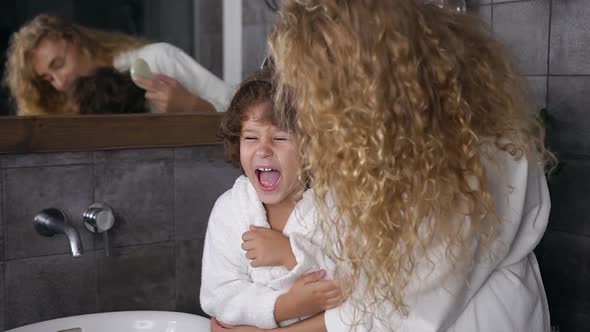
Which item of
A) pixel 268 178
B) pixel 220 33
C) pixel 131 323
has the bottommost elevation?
pixel 131 323

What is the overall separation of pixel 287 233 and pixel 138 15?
812 mm

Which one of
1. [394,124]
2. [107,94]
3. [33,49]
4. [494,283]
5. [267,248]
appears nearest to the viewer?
[394,124]

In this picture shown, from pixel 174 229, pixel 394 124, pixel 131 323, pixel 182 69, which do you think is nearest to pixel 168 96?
pixel 182 69

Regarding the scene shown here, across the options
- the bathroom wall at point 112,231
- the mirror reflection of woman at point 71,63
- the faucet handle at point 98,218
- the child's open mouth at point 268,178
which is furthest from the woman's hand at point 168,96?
the child's open mouth at point 268,178

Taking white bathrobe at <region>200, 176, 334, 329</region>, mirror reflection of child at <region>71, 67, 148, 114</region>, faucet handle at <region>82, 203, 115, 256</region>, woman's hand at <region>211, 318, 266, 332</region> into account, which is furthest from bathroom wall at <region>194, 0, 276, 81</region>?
woman's hand at <region>211, 318, 266, 332</region>

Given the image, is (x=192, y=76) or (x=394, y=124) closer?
(x=394, y=124)

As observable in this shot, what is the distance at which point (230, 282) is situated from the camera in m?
1.51

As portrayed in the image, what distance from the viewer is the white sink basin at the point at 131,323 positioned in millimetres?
1784

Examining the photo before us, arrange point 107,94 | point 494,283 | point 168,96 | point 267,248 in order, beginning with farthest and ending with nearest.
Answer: point 168,96 → point 107,94 → point 267,248 → point 494,283

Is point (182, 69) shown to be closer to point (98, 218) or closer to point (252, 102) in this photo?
point (98, 218)

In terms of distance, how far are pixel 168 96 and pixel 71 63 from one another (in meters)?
0.28

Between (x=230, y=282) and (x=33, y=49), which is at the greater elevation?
(x=33, y=49)

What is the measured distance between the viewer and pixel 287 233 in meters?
1.49

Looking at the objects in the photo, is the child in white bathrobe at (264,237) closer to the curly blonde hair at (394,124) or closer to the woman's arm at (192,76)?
the curly blonde hair at (394,124)
